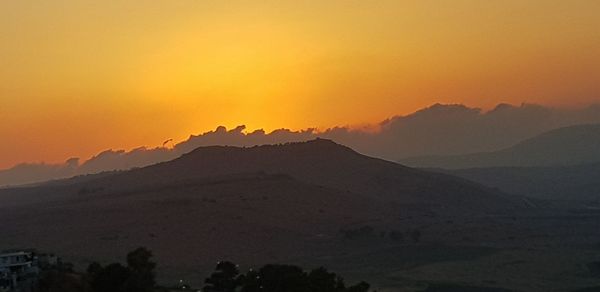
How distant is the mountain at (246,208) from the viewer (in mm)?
94125

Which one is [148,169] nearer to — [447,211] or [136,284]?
[447,211]

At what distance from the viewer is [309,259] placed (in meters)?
83.8

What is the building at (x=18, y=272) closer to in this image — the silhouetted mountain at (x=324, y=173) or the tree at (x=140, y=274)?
the tree at (x=140, y=274)

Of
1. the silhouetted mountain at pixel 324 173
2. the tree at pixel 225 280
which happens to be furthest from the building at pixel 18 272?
the silhouetted mountain at pixel 324 173

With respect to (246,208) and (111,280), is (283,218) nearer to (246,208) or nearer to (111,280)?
(246,208)

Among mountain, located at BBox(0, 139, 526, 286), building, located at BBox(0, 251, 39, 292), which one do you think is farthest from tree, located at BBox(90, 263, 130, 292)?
mountain, located at BBox(0, 139, 526, 286)

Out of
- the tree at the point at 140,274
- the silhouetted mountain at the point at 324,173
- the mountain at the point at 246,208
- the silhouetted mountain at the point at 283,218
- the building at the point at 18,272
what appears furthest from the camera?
the silhouetted mountain at the point at 324,173

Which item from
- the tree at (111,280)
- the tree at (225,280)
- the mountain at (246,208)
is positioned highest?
the mountain at (246,208)

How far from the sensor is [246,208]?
116 metres

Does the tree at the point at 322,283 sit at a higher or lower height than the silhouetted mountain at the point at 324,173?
lower

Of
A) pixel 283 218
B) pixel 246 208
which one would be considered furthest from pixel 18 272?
pixel 246 208

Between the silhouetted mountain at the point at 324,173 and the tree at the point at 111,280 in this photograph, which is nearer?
the tree at the point at 111,280

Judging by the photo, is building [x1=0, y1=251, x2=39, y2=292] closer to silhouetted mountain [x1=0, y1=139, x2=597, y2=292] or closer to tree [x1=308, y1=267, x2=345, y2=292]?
tree [x1=308, y1=267, x2=345, y2=292]

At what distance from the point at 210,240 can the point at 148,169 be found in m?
76.1
